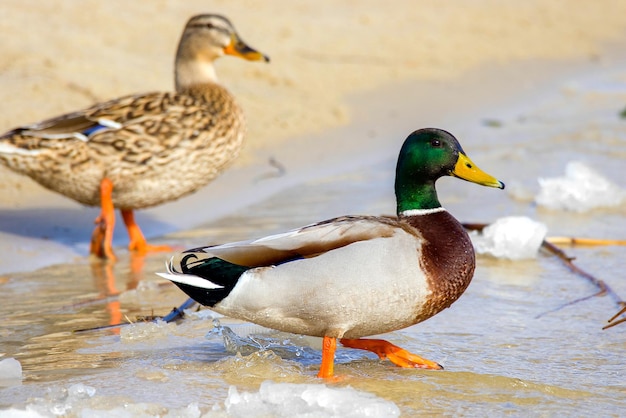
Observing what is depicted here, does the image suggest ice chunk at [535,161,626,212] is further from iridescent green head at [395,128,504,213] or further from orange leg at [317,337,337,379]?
orange leg at [317,337,337,379]

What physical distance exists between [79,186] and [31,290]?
Result: 1119 mm

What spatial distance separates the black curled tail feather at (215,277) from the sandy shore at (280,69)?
265cm

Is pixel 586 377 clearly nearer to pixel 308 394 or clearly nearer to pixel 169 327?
pixel 308 394

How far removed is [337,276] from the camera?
392 cm

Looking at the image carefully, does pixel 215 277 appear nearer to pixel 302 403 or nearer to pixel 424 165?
pixel 302 403

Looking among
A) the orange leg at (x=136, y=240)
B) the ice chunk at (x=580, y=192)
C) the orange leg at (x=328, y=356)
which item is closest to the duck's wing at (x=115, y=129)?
the orange leg at (x=136, y=240)

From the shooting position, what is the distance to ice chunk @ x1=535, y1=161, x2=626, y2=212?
284 inches

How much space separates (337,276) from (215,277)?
1.51 feet

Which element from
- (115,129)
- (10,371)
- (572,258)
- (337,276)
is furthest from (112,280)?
(572,258)

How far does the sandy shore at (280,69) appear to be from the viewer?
7.73m

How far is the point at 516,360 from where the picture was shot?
4.36 metres

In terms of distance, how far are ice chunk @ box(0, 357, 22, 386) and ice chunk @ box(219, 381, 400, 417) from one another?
0.89 m

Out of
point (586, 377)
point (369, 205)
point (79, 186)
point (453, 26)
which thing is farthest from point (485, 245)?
point (453, 26)

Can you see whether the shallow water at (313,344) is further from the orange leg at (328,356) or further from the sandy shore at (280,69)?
the sandy shore at (280,69)
